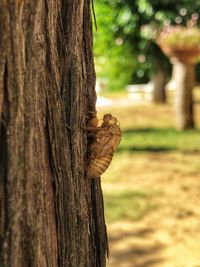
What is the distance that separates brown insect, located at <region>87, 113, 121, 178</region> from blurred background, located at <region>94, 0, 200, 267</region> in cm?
302

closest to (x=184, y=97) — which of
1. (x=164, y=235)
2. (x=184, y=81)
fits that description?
(x=184, y=81)

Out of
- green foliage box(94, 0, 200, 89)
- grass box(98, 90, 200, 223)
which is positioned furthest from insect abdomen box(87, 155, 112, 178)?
green foliage box(94, 0, 200, 89)

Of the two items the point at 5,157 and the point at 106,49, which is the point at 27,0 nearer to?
the point at 5,157

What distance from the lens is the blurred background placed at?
6613mm

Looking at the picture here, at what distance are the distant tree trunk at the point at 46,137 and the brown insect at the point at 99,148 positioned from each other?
0.04m

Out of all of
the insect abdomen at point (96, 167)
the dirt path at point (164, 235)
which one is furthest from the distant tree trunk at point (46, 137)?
the dirt path at point (164, 235)

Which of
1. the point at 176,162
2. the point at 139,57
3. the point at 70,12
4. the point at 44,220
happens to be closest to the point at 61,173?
the point at 44,220

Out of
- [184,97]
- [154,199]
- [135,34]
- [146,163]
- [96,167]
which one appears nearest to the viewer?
[96,167]

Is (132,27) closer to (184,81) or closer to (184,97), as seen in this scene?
(184,81)

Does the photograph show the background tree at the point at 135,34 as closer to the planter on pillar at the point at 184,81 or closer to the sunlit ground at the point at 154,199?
the planter on pillar at the point at 184,81

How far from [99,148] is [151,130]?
11.0 m

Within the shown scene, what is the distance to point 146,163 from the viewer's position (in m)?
10.4

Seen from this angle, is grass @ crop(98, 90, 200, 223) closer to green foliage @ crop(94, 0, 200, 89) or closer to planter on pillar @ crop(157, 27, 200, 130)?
planter on pillar @ crop(157, 27, 200, 130)

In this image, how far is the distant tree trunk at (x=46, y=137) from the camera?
2414mm
